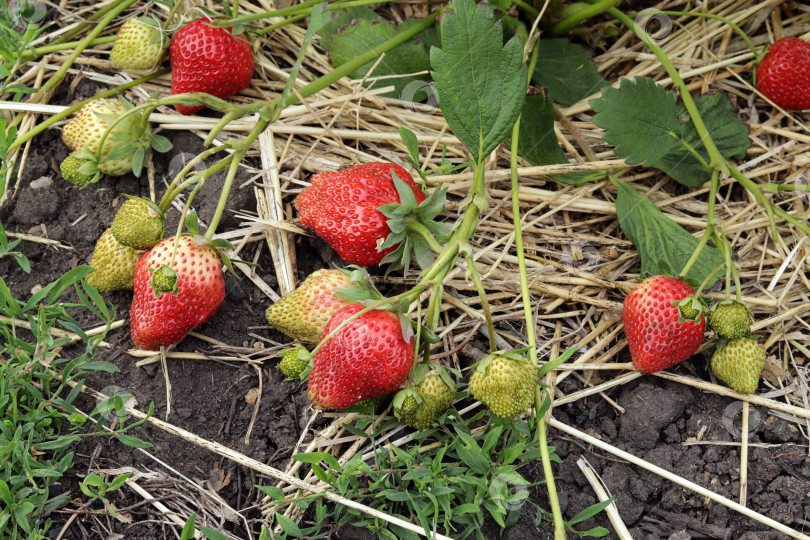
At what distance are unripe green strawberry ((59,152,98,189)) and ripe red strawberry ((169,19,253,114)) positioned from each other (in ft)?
0.86

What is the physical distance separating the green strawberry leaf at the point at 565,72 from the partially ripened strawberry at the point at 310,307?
2.70ft

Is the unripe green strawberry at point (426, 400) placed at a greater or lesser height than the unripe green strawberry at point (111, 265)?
lesser

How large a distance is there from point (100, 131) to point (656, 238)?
1.40 metres

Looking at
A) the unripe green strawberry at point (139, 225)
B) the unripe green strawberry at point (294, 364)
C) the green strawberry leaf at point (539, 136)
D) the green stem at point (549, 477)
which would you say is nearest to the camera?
the green stem at point (549, 477)

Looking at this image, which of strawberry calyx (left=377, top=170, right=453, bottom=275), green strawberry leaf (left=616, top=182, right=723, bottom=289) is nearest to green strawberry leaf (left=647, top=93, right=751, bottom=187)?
green strawberry leaf (left=616, top=182, right=723, bottom=289)

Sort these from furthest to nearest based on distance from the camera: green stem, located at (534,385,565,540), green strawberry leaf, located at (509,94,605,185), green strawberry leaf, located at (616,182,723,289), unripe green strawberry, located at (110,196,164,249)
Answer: green strawberry leaf, located at (509,94,605,185)
green strawberry leaf, located at (616,182,723,289)
unripe green strawberry, located at (110,196,164,249)
green stem, located at (534,385,565,540)

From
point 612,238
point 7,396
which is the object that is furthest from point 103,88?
point 612,238

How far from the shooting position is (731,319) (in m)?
1.34

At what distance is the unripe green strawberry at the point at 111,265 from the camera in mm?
1471

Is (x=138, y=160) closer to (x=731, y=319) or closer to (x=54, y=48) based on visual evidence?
(x=54, y=48)

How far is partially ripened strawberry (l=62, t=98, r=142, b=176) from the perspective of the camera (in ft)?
5.23

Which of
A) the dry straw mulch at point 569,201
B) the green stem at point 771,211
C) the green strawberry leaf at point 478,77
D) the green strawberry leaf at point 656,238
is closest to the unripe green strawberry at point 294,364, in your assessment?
the dry straw mulch at point 569,201

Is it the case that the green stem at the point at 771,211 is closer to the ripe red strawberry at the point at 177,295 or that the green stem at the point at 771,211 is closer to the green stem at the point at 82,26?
the ripe red strawberry at the point at 177,295

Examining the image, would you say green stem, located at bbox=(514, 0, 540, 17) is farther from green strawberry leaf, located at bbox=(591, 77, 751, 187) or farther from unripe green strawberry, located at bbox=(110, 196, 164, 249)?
unripe green strawberry, located at bbox=(110, 196, 164, 249)
